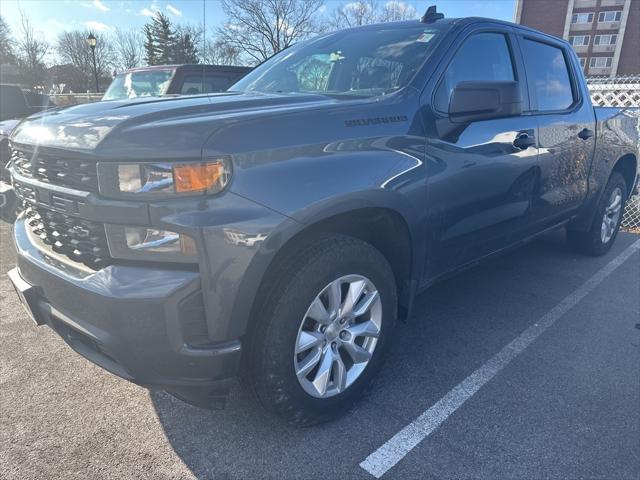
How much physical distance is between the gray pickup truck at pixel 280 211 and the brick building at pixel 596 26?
61842 millimetres

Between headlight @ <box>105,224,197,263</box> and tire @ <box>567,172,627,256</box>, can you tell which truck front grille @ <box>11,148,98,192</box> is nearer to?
headlight @ <box>105,224,197,263</box>

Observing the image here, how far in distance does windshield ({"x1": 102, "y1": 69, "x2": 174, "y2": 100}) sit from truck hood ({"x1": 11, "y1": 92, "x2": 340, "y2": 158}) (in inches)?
201

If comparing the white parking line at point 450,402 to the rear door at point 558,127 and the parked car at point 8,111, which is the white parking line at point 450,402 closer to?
the rear door at point 558,127

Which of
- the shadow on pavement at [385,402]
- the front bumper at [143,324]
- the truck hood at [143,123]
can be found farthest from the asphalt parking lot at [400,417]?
the truck hood at [143,123]

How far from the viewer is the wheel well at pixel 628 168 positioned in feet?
15.8

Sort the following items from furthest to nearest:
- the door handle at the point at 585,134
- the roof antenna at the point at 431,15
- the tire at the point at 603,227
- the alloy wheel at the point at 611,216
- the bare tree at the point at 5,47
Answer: the bare tree at the point at 5,47 < the alloy wheel at the point at 611,216 < the tire at the point at 603,227 < the door handle at the point at 585,134 < the roof antenna at the point at 431,15

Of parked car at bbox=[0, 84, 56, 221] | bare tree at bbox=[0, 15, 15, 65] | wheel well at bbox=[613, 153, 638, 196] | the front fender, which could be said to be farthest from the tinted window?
bare tree at bbox=[0, 15, 15, 65]

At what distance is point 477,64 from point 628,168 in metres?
3.17

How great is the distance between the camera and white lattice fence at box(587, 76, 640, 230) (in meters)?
6.49

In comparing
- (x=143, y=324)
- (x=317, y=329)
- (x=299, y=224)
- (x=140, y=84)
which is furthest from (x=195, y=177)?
(x=140, y=84)

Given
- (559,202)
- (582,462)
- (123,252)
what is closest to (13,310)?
(123,252)

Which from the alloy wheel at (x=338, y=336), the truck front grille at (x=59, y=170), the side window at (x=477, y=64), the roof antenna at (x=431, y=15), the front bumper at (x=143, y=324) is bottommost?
the alloy wheel at (x=338, y=336)

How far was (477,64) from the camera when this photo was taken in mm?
2908

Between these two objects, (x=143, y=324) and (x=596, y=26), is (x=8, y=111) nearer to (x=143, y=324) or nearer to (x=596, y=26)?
(x=143, y=324)
